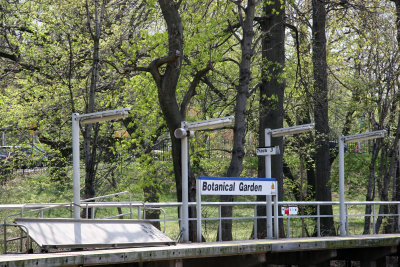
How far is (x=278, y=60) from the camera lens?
70.0ft

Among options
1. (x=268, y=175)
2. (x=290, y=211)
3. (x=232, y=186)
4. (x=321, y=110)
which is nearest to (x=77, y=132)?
(x=232, y=186)

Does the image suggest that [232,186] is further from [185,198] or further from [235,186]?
[185,198]

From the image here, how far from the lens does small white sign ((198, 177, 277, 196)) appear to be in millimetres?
13469

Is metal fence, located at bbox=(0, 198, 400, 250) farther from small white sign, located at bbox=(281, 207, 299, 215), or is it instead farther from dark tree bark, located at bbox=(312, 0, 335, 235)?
dark tree bark, located at bbox=(312, 0, 335, 235)

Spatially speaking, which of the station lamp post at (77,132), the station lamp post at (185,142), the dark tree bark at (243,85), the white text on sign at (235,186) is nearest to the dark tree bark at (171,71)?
the dark tree bark at (243,85)

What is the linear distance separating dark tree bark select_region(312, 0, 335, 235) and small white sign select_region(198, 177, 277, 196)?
794cm

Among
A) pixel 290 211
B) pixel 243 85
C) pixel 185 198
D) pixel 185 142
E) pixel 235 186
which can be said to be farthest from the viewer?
pixel 243 85

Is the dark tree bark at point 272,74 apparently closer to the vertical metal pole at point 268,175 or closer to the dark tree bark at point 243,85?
the dark tree bark at point 243,85

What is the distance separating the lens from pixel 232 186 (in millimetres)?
13836

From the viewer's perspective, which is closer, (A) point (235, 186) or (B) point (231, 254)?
(B) point (231, 254)

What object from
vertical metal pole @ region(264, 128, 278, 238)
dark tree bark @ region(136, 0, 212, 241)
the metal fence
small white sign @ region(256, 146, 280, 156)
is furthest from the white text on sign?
dark tree bark @ region(136, 0, 212, 241)

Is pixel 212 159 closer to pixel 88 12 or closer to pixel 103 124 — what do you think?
pixel 103 124

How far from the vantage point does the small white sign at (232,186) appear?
13469 millimetres

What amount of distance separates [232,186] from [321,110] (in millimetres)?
12664
